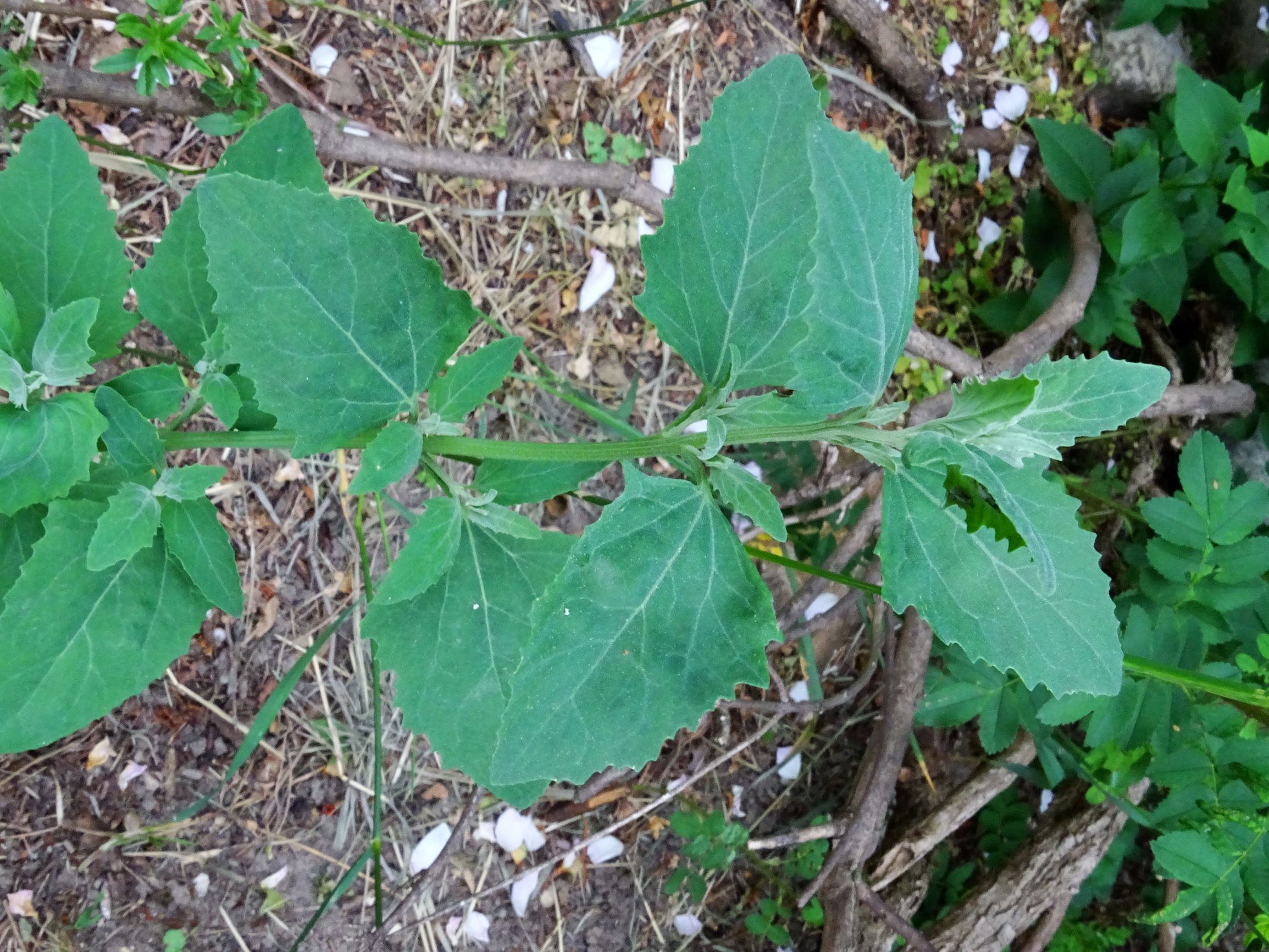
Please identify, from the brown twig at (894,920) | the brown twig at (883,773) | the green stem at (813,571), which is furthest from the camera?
the brown twig at (883,773)

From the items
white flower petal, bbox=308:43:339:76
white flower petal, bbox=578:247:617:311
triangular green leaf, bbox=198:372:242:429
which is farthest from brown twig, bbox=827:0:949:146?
triangular green leaf, bbox=198:372:242:429

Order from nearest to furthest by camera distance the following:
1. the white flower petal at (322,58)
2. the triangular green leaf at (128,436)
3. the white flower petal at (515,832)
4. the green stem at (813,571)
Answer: the triangular green leaf at (128,436), the green stem at (813,571), the white flower petal at (322,58), the white flower petal at (515,832)

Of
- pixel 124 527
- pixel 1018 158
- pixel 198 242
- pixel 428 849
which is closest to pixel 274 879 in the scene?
pixel 428 849

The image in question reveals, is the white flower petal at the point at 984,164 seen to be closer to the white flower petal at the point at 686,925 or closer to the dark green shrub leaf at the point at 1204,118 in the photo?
the dark green shrub leaf at the point at 1204,118

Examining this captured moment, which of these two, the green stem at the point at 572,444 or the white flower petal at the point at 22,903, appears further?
the white flower petal at the point at 22,903

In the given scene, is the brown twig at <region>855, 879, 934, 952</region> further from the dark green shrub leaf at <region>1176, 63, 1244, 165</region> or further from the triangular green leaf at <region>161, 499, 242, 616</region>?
the dark green shrub leaf at <region>1176, 63, 1244, 165</region>

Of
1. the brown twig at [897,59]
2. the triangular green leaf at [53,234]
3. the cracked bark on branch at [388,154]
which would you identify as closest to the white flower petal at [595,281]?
the cracked bark on branch at [388,154]
